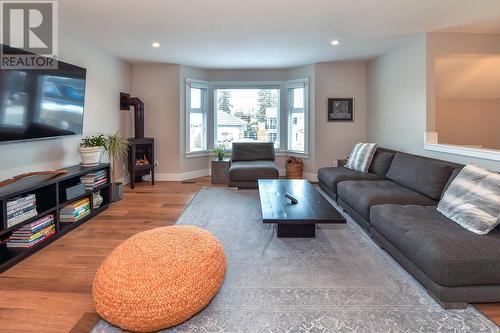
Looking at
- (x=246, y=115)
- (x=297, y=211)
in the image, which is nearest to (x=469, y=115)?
(x=246, y=115)

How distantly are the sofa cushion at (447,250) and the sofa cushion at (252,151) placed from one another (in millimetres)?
3976

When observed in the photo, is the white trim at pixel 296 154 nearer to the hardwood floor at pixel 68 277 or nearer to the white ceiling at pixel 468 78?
the white ceiling at pixel 468 78

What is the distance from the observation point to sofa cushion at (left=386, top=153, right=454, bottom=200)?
10.1 feet

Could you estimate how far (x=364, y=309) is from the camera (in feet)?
6.28

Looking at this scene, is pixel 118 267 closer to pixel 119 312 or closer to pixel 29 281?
pixel 119 312

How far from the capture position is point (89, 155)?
13.4 feet

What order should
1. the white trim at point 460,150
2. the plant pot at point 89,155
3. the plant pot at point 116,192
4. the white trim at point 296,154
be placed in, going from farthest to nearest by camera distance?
the white trim at point 296,154 → the plant pot at point 116,192 → the plant pot at point 89,155 → the white trim at point 460,150

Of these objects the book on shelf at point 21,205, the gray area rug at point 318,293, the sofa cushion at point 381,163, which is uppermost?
the sofa cushion at point 381,163

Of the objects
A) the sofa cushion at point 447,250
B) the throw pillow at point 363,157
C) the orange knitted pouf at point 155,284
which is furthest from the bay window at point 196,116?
Result: the sofa cushion at point 447,250

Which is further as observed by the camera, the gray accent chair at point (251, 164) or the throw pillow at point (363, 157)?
the gray accent chair at point (251, 164)

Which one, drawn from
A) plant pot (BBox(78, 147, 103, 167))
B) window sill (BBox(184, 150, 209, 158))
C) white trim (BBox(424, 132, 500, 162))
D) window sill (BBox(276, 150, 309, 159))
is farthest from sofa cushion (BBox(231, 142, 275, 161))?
white trim (BBox(424, 132, 500, 162))

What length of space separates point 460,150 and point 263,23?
2701mm

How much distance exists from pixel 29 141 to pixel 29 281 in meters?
1.54

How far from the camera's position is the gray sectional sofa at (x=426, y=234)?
187 centimetres
